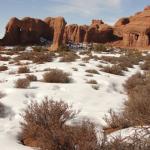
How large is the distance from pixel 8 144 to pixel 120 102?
435 cm

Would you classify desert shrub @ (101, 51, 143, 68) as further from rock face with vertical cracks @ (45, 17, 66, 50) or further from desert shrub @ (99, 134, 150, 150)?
rock face with vertical cracks @ (45, 17, 66, 50)

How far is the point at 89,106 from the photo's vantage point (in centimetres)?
898

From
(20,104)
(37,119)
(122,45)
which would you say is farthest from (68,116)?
(122,45)

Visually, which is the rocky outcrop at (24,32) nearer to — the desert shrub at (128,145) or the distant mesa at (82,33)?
the distant mesa at (82,33)

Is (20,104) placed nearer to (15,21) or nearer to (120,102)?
(120,102)

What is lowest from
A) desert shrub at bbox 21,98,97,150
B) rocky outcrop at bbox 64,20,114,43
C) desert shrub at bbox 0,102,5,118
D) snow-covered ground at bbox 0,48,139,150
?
rocky outcrop at bbox 64,20,114,43

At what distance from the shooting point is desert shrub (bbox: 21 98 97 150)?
4.91 m

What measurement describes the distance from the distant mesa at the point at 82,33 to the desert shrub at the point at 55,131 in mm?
38585

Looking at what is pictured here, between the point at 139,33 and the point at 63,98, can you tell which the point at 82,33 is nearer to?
the point at 139,33

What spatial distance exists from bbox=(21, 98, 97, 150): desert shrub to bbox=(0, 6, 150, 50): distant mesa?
1519 inches

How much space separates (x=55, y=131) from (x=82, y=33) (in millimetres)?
70472

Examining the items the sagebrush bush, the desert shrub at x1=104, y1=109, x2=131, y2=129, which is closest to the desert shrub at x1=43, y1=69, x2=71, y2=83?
the desert shrub at x1=104, y1=109, x2=131, y2=129

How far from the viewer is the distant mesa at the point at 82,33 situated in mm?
58781

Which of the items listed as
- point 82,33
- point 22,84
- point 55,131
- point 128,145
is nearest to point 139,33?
point 82,33
